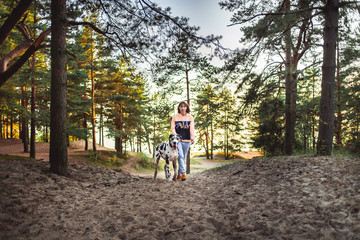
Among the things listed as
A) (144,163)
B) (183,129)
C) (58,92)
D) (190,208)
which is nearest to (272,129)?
(183,129)

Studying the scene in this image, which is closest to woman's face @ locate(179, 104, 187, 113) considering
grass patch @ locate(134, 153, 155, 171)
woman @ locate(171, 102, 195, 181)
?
woman @ locate(171, 102, 195, 181)

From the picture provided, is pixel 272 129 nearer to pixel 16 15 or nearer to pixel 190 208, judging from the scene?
pixel 190 208

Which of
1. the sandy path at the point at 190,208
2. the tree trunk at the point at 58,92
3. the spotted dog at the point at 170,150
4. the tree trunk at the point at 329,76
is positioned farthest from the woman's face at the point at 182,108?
the tree trunk at the point at 329,76

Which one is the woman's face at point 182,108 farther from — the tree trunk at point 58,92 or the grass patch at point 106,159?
the grass patch at point 106,159

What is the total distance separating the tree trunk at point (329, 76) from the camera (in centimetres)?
705

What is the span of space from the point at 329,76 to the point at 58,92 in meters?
8.88

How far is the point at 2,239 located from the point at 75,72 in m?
15.1

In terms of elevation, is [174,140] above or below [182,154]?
above

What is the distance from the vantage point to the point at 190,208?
416 cm

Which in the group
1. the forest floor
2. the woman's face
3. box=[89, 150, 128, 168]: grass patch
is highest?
the woman's face

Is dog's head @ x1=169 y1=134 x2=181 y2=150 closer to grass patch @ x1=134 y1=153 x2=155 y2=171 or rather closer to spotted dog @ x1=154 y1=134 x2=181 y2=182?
spotted dog @ x1=154 y1=134 x2=181 y2=182

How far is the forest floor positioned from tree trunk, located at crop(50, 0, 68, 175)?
51cm

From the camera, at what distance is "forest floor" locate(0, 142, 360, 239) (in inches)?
116

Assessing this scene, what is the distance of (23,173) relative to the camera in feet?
17.4
